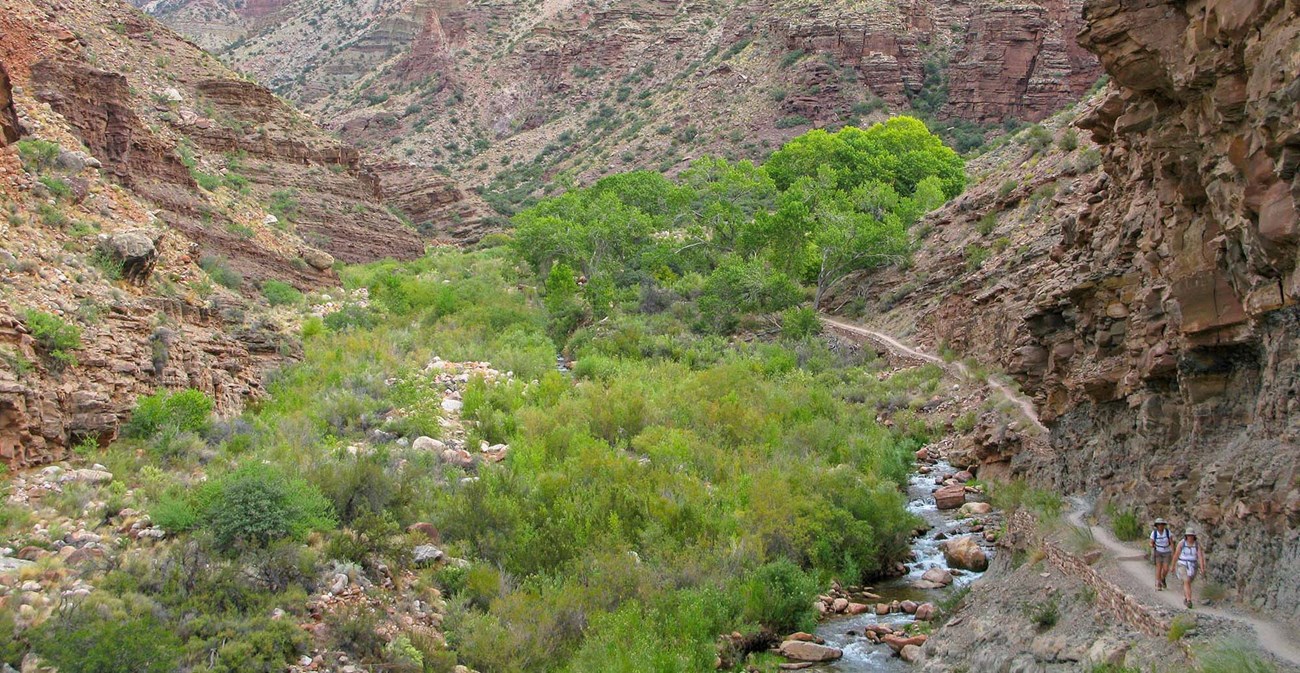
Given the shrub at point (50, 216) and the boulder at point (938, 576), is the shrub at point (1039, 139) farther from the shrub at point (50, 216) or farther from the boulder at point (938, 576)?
the shrub at point (50, 216)

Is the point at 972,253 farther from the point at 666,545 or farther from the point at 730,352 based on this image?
the point at 666,545

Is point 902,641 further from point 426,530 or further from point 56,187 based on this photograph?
point 56,187

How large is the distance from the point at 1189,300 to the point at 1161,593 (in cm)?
322

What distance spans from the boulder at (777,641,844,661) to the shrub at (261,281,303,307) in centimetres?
2037

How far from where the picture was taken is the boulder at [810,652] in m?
14.0

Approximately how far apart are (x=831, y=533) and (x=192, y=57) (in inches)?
1409

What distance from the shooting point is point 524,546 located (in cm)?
1623

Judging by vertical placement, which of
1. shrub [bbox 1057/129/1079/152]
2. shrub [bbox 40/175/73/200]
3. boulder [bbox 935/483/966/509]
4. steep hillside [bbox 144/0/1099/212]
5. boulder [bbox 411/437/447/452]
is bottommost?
boulder [bbox 935/483/966/509]

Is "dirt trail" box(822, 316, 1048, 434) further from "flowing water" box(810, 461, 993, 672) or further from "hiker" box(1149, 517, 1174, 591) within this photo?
"hiker" box(1149, 517, 1174, 591)

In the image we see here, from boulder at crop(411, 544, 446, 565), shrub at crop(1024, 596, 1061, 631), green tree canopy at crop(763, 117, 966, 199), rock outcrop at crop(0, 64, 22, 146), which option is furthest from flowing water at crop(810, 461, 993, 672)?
green tree canopy at crop(763, 117, 966, 199)

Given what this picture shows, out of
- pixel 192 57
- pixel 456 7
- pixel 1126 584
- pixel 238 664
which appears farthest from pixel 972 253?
pixel 456 7

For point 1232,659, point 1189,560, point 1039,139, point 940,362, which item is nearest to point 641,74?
point 1039,139

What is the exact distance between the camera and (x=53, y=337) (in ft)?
50.1

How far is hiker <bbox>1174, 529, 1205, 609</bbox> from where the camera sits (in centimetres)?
1008
